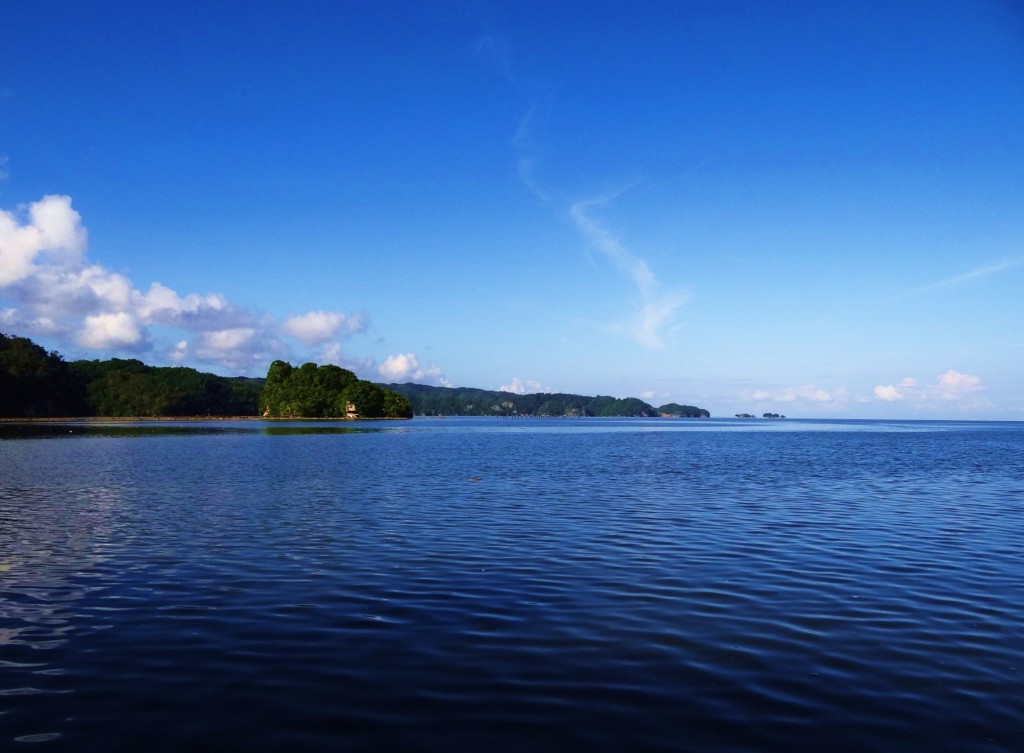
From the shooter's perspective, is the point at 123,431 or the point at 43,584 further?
the point at 123,431

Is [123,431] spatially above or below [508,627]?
above

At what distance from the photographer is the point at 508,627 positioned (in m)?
14.4

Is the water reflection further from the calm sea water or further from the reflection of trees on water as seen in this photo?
the calm sea water

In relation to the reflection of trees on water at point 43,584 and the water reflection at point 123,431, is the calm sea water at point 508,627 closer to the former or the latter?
the reflection of trees on water at point 43,584

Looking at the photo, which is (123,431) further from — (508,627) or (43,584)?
(508,627)

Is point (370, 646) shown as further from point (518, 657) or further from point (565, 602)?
point (565, 602)

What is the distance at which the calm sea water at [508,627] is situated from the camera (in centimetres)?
969

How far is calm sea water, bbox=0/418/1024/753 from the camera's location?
969 cm

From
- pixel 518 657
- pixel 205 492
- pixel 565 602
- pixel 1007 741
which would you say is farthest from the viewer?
pixel 205 492

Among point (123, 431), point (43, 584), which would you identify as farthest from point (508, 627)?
point (123, 431)

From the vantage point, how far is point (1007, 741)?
30.3 feet

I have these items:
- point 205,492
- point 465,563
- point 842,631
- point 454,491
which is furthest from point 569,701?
point 205,492

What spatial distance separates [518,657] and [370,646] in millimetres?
2870

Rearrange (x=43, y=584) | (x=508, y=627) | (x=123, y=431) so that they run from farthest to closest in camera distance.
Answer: (x=123, y=431)
(x=43, y=584)
(x=508, y=627)
